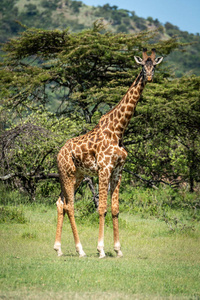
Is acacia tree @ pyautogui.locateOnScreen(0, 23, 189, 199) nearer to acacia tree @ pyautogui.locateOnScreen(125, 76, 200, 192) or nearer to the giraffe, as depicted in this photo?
acacia tree @ pyautogui.locateOnScreen(125, 76, 200, 192)

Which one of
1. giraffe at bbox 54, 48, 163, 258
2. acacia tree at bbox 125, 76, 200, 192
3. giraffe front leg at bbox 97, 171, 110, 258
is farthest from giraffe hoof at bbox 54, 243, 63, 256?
acacia tree at bbox 125, 76, 200, 192

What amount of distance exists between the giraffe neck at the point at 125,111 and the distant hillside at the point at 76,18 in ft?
198

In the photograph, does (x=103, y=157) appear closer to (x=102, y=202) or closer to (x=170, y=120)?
(x=102, y=202)

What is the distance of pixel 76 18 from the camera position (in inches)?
3620

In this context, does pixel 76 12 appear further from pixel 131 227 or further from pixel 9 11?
pixel 131 227

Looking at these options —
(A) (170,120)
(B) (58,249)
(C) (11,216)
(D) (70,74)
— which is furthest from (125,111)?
(D) (70,74)

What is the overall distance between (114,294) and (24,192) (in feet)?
34.5

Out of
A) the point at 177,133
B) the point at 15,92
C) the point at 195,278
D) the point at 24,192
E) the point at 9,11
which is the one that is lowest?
the point at 24,192

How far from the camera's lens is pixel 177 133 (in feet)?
53.4

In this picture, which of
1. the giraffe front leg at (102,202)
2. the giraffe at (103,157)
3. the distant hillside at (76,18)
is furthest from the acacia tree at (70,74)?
the distant hillside at (76,18)

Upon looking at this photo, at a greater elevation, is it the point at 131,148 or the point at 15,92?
the point at 15,92

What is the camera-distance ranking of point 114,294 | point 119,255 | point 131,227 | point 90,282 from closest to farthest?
point 114,294 < point 90,282 < point 119,255 < point 131,227

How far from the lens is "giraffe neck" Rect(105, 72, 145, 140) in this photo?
8703 millimetres

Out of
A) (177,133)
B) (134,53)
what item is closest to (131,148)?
(177,133)
